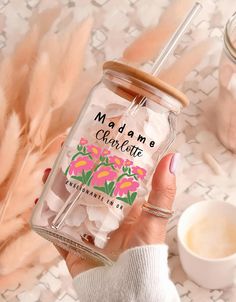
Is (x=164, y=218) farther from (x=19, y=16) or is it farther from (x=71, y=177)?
(x=19, y=16)

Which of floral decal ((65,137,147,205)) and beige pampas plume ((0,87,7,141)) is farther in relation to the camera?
beige pampas plume ((0,87,7,141))

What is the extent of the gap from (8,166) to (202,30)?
39 centimetres

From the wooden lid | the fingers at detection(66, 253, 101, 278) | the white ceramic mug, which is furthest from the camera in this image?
the white ceramic mug

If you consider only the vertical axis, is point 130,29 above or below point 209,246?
above

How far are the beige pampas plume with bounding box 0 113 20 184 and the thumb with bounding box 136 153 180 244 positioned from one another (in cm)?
15

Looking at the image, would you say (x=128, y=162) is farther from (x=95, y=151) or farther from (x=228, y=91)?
(x=228, y=91)

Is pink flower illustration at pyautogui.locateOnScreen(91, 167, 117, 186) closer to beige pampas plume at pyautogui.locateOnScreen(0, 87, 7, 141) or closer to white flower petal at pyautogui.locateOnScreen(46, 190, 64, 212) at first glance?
white flower petal at pyautogui.locateOnScreen(46, 190, 64, 212)

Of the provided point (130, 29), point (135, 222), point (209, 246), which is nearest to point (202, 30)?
point (130, 29)

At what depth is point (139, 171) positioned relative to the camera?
57 cm

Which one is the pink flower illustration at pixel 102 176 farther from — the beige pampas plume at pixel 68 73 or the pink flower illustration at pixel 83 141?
the beige pampas plume at pixel 68 73

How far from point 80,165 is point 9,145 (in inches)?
4.9

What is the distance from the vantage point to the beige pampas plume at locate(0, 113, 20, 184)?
26.4 inches

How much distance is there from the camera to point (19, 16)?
0.93m

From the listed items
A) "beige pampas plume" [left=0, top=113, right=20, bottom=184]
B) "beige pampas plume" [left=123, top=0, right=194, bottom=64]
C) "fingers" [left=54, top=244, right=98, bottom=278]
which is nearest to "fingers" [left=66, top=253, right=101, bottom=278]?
"fingers" [left=54, top=244, right=98, bottom=278]
